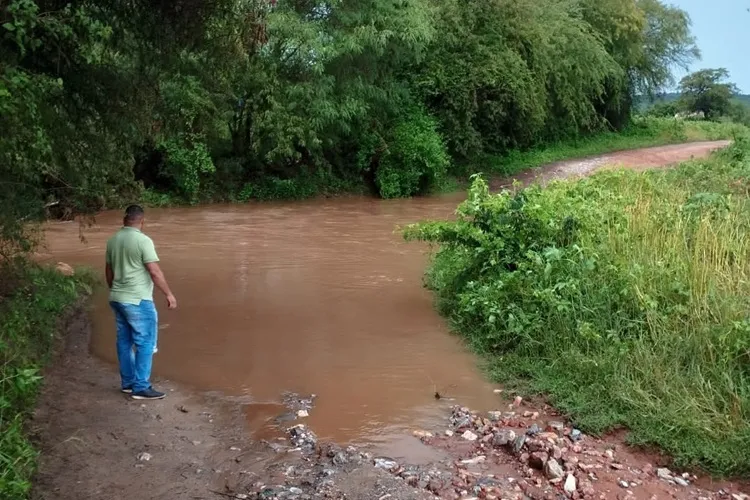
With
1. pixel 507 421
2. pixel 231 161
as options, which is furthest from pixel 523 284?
pixel 231 161

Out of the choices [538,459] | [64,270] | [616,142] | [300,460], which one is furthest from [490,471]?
[616,142]

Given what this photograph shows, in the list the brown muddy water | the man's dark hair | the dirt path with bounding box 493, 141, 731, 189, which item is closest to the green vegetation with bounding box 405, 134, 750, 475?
the brown muddy water

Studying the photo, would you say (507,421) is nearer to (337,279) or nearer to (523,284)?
(523,284)

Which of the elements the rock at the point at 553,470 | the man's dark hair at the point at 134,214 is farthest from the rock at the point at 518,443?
the man's dark hair at the point at 134,214

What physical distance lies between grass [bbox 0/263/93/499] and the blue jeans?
0.74m

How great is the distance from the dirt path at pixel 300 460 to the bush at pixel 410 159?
738 inches

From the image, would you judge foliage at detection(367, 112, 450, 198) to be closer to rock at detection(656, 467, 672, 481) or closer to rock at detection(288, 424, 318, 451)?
rock at detection(288, 424, 318, 451)

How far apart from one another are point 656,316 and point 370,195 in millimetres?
19201

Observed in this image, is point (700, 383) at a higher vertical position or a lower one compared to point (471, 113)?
lower

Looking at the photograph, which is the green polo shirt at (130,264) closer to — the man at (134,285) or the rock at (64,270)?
the man at (134,285)

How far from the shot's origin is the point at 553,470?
17.2 feet

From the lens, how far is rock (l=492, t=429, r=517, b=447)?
577 centimetres

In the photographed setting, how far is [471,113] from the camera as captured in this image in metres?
26.3

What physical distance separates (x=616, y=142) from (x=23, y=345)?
1379 inches
